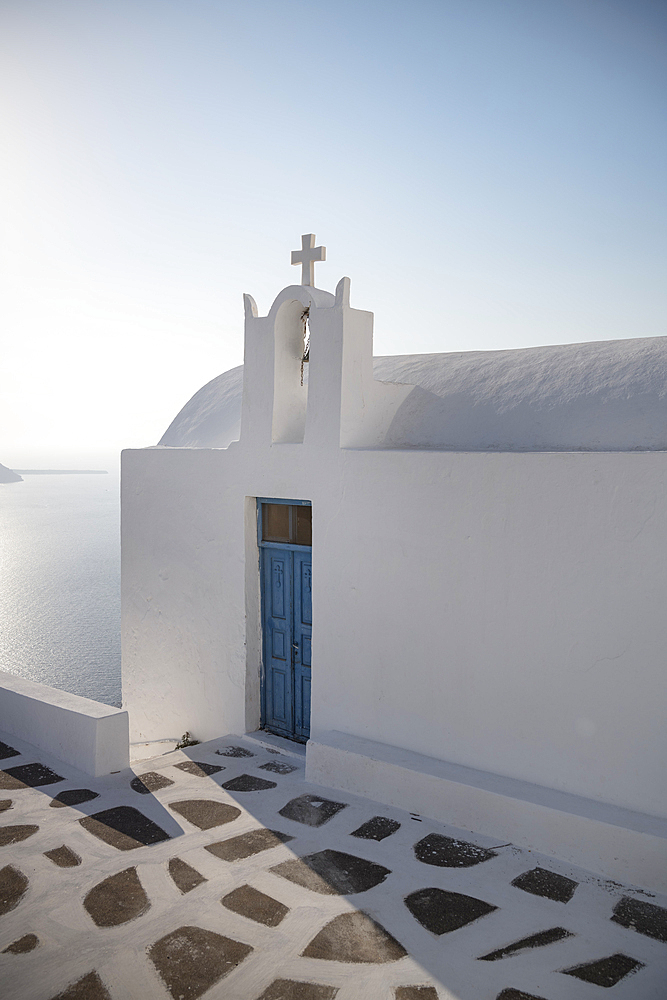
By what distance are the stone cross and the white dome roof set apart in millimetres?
1362

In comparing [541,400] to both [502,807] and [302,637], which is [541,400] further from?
[502,807]

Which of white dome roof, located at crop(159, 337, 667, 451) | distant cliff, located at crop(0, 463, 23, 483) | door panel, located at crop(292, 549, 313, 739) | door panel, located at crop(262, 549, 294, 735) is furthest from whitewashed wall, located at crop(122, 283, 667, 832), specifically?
distant cliff, located at crop(0, 463, 23, 483)

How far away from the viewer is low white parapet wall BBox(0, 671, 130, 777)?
17.8 ft

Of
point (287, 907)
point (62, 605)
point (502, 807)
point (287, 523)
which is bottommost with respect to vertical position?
point (62, 605)

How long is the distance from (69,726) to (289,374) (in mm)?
3392

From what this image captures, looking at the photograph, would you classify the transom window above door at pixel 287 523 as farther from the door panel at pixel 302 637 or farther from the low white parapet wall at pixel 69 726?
the low white parapet wall at pixel 69 726

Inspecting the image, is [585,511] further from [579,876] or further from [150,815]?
[150,815]

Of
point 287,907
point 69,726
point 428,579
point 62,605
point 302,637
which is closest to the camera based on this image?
point 287,907

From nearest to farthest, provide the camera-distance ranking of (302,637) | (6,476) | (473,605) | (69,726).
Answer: (473,605)
(69,726)
(302,637)
(6,476)

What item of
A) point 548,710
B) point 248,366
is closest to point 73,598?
point 248,366

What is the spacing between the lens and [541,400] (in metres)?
5.94

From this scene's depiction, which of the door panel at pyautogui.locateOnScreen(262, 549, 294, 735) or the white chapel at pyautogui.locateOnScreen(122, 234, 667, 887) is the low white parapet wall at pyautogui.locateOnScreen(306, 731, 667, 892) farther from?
the door panel at pyautogui.locateOnScreen(262, 549, 294, 735)

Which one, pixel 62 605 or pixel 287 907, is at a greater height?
pixel 287 907

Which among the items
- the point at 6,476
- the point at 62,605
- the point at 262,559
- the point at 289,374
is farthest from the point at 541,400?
the point at 6,476
